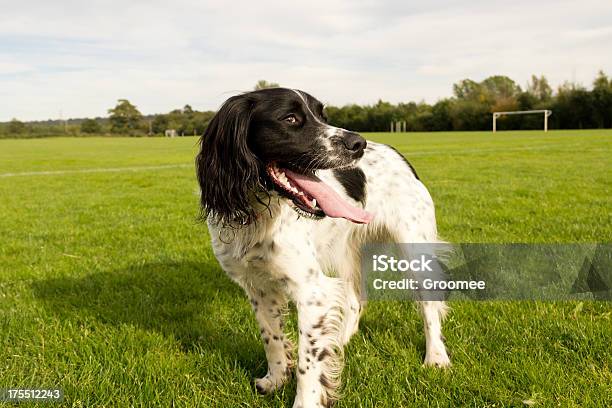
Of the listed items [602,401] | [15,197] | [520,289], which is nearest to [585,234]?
[520,289]

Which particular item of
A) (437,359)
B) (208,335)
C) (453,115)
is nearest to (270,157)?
(208,335)

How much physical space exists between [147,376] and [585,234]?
566cm

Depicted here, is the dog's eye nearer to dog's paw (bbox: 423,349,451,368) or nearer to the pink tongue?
the pink tongue

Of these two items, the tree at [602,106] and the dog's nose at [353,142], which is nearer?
the dog's nose at [353,142]

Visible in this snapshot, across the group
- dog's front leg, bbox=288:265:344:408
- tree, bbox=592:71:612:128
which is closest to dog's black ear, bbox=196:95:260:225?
dog's front leg, bbox=288:265:344:408

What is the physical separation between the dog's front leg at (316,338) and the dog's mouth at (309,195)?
15.5 inches

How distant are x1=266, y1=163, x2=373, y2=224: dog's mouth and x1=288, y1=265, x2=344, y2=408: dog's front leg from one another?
0.39m

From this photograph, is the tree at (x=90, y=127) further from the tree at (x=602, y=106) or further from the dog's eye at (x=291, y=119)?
the dog's eye at (x=291, y=119)

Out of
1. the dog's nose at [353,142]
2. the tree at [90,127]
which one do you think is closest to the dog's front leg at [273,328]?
the dog's nose at [353,142]

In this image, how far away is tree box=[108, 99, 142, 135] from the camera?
108 m

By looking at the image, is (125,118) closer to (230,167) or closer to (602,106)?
(602,106)

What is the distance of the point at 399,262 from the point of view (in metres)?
4.28

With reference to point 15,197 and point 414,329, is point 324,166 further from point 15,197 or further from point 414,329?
point 15,197

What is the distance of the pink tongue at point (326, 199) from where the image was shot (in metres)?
3.09
